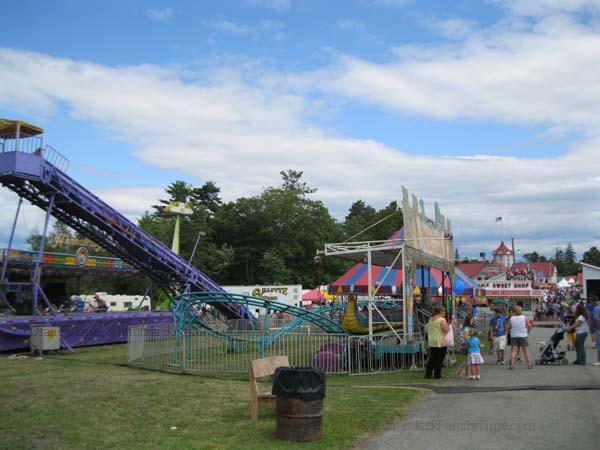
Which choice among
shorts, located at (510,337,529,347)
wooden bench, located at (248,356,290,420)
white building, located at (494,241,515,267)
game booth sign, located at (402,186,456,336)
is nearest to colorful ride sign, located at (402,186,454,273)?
game booth sign, located at (402,186,456,336)

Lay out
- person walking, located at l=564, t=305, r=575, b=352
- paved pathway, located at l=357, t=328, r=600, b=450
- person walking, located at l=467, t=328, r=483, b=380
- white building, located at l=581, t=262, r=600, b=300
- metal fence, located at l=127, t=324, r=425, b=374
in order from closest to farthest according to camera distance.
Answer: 1. paved pathway, located at l=357, t=328, r=600, b=450
2. person walking, located at l=467, t=328, r=483, b=380
3. metal fence, located at l=127, t=324, r=425, b=374
4. person walking, located at l=564, t=305, r=575, b=352
5. white building, located at l=581, t=262, r=600, b=300

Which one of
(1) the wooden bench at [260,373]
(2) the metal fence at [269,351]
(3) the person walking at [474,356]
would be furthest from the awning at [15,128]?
(3) the person walking at [474,356]

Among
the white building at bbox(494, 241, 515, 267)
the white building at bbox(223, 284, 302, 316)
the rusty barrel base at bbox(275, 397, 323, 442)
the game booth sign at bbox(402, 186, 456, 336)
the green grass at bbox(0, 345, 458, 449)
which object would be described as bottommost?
the green grass at bbox(0, 345, 458, 449)

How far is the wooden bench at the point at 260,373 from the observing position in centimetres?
888

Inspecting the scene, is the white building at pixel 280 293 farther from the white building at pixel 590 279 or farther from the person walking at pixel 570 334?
the white building at pixel 590 279

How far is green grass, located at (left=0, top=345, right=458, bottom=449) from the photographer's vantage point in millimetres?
7703

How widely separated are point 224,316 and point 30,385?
15415 mm

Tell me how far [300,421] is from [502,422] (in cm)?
306

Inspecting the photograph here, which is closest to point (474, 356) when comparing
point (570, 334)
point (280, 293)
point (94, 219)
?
point (570, 334)

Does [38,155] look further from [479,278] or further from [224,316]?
[479,278]

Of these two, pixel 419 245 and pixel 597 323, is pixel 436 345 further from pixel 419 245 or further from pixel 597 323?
pixel 597 323

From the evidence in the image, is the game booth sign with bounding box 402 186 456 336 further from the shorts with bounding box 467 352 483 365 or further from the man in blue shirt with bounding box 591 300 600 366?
the man in blue shirt with bounding box 591 300 600 366

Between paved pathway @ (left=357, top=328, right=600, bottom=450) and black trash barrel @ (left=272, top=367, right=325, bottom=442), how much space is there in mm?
675

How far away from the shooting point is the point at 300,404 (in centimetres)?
759
